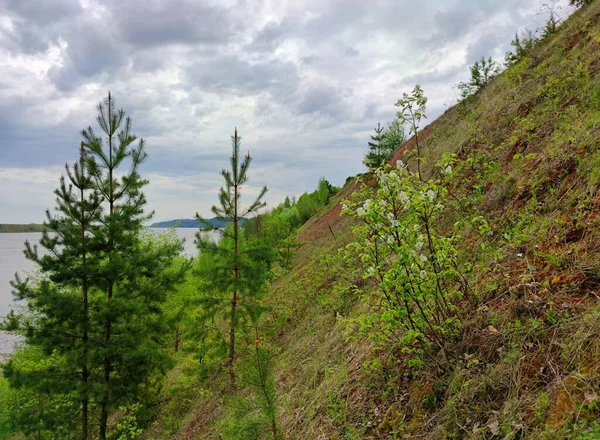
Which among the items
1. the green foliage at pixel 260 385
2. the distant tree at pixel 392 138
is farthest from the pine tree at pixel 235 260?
the distant tree at pixel 392 138

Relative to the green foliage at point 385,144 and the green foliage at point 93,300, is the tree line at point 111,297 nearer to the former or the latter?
the green foliage at point 93,300

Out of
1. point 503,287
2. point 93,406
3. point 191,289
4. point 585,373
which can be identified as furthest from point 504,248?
point 191,289

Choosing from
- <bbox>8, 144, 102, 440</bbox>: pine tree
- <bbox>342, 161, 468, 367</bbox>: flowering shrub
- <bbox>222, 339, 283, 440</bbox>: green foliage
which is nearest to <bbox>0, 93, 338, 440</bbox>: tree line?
<bbox>8, 144, 102, 440</bbox>: pine tree

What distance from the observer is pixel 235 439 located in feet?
15.3

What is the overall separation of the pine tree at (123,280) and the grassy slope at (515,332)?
2843 mm

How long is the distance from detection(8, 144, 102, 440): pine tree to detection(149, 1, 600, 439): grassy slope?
3831 millimetres

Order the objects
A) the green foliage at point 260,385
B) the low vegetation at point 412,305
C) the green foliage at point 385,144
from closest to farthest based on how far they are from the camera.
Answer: the low vegetation at point 412,305
the green foliage at point 260,385
the green foliage at point 385,144

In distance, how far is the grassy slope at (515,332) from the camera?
2.91 meters

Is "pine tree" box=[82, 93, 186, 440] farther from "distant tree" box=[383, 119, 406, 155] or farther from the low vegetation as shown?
"distant tree" box=[383, 119, 406, 155]

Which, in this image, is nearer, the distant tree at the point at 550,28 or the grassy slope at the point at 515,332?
the grassy slope at the point at 515,332

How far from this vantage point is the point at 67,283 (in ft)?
32.3

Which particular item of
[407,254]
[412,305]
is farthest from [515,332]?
[407,254]

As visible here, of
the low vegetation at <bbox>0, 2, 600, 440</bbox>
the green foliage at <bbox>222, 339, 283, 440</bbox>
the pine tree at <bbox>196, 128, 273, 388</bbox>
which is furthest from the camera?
the pine tree at <bbox>196, 128, 273, 388</bbox>

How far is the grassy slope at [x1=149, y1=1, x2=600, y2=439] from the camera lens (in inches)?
115
